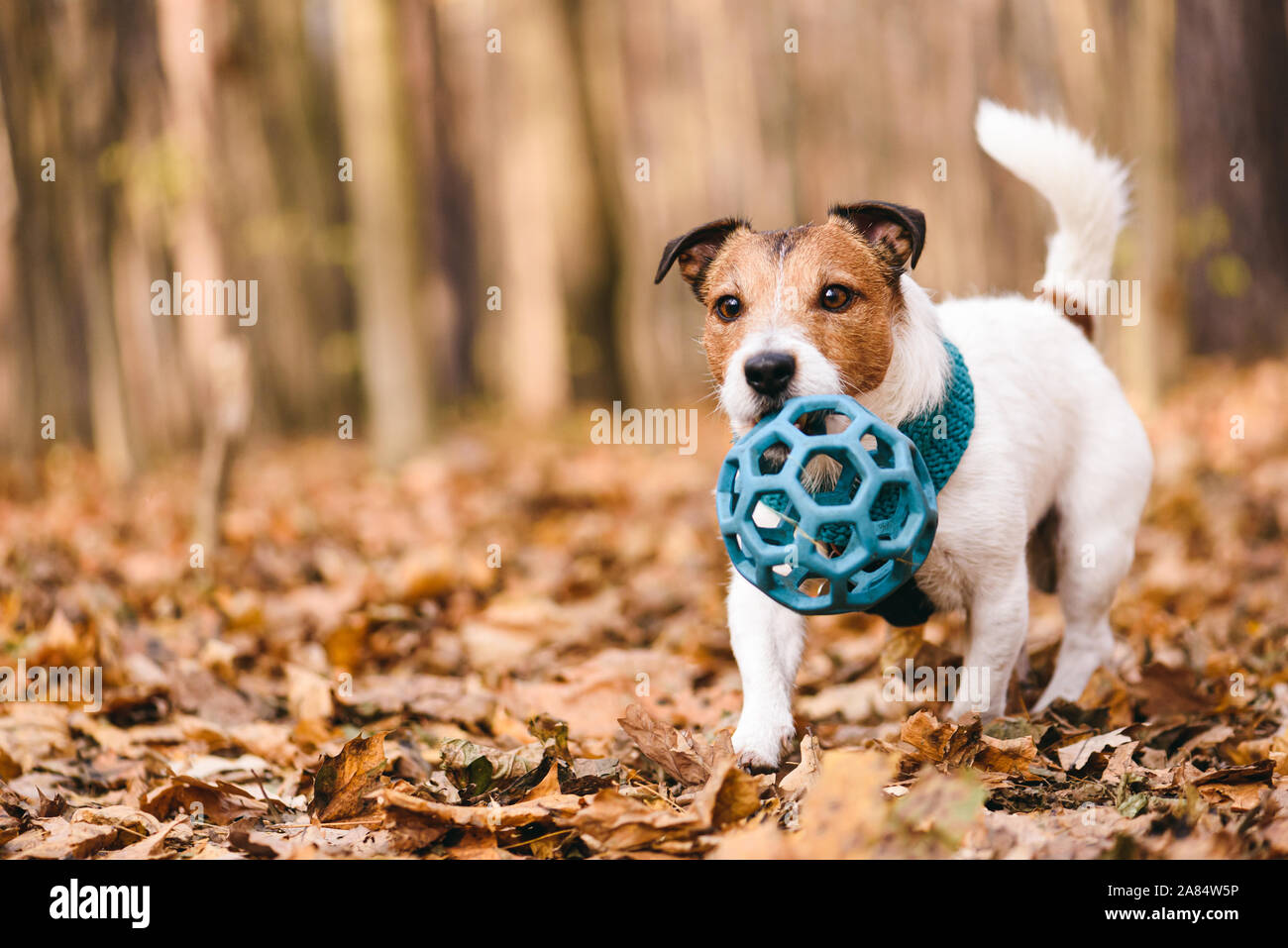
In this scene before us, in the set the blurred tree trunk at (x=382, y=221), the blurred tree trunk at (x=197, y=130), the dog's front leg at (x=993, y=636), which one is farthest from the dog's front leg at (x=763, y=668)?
the blurred tree trunk at (x=382, y=221)

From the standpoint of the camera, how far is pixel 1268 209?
1422cm

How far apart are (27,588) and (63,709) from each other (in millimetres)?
2101

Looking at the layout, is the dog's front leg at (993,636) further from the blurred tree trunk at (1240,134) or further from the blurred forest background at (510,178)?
the blurred tree trunk at (1240,134)

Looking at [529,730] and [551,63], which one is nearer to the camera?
[529,730]

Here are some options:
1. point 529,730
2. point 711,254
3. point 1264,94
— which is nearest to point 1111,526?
point 711,254

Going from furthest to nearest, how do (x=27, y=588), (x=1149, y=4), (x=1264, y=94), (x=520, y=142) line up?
(x=520, y=142), (x=1264, y=94), (x=1149, y=4), (x=27, y=588)

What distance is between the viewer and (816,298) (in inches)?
133

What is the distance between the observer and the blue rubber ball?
9.68 feet

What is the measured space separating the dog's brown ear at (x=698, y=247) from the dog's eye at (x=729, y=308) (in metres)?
0.26

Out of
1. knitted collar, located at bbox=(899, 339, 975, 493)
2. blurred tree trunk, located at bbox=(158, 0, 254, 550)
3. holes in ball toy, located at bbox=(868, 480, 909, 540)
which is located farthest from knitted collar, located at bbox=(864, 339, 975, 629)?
blurred tree trunk, located at bbox=(158, 0, 254, 550)

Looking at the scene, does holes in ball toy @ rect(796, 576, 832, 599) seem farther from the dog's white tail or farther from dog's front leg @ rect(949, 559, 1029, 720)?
the dog's white tail

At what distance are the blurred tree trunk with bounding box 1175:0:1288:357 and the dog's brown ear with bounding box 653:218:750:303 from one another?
11009 mm

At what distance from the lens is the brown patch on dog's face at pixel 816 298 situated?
3342 millimetres

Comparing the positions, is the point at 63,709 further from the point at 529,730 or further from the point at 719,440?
the point at 719,440
